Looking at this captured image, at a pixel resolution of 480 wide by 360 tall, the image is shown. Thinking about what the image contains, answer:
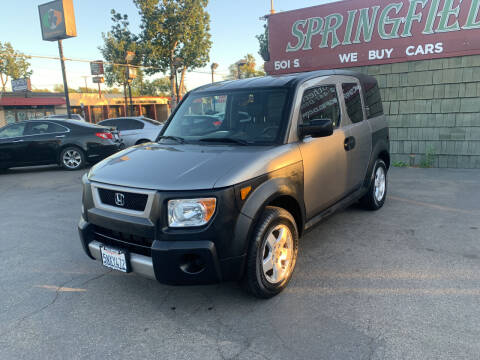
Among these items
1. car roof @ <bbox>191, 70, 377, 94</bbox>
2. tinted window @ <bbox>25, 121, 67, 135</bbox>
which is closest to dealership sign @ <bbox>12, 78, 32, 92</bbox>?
tinted window @ <bbox>25, 121, 67, 135</bbox>

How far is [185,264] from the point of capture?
8.89 ft

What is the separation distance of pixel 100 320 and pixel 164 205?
1114mm

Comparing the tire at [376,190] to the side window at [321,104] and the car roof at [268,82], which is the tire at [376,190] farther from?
the car roof at [268,82]

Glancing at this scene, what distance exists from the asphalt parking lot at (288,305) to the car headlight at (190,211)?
32.0 inches

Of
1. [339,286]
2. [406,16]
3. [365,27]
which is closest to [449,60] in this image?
[406,16]

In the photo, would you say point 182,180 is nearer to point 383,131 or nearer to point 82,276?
point 82,276

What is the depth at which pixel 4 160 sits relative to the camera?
10.1 metres

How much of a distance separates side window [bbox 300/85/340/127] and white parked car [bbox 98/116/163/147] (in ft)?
29.6

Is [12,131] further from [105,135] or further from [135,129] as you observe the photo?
[135,129]

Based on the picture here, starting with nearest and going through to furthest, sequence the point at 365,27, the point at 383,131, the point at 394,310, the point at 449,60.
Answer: the point at 394,310, the point at 383,131, the point at 449,60, the point at 365,27

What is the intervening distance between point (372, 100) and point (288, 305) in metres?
3.44

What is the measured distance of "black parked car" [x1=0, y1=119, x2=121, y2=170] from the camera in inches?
399

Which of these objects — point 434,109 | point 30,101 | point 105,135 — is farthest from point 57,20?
point 30,101

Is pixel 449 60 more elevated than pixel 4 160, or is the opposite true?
pixel 449 60
